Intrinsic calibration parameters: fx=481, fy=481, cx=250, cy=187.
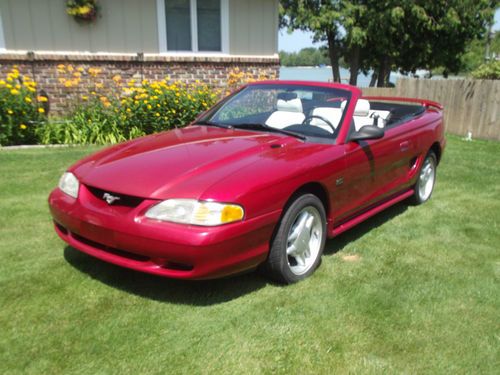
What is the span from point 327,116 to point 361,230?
49.7 inches

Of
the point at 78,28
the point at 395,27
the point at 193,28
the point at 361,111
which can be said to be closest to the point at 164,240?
the point at 361,111

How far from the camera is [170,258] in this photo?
2883 millimetres

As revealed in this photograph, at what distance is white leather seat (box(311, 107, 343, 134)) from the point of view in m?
4.07

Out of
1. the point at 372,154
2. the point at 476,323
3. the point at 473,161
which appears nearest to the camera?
the point at 476,323

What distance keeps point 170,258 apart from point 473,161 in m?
6.92

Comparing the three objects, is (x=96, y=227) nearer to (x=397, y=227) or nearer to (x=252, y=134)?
(x=252, y=134)

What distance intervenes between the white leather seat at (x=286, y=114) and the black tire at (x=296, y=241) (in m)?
0.96

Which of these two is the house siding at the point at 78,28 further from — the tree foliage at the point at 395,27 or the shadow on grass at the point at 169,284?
the tree foliage at the point at 395,27

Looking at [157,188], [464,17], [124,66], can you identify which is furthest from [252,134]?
[464,17]

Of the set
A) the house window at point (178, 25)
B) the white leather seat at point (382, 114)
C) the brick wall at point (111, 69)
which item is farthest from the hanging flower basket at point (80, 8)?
the white leather seat at point (382, 114)

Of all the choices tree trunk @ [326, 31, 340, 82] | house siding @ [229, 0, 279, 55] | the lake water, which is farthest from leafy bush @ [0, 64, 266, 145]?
tree trunk @ [326, 31, 340, 82]

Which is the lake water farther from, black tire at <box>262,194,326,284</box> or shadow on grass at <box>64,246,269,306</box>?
shadow on grass at <box>64,246,269,306</box>

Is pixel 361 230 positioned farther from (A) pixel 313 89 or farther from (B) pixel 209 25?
(B) pixel 209 25

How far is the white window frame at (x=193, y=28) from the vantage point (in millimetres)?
10992
